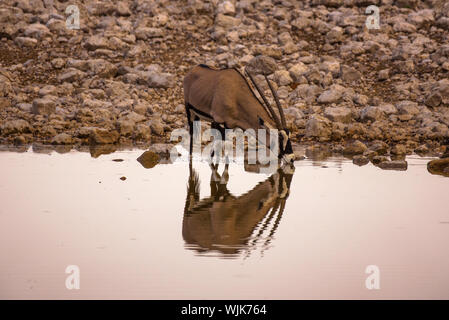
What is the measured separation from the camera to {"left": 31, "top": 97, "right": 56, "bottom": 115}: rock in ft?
50.4

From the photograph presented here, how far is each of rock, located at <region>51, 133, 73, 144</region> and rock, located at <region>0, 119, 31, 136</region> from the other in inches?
46.2

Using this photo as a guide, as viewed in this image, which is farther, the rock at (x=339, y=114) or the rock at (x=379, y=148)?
the rock at (x=339, y=114)

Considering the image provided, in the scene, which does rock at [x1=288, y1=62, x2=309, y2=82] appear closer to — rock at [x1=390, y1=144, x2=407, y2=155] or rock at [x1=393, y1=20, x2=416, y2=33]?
rock at [x1=393, y1=20, x2=416, y2=33]

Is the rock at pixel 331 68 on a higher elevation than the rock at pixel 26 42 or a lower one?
lower

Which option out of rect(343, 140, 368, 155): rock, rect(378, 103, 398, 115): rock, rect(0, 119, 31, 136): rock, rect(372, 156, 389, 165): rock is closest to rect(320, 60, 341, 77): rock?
rect(378, 103, 398, 115): rock

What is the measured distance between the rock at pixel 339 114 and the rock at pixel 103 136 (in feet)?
14.9

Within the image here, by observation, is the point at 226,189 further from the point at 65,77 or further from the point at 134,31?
the point at 134,31

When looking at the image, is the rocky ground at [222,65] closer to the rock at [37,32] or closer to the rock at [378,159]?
the rock at [37,32]

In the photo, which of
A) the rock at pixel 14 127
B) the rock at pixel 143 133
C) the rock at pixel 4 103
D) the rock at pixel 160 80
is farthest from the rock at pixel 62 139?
the rock at pixel 160 80

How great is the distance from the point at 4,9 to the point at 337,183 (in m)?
14.6

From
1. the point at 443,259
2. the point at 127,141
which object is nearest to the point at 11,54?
the point at 127,141

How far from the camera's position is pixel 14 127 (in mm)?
14141

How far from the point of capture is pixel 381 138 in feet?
45.4

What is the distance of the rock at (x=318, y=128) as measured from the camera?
14.1m
